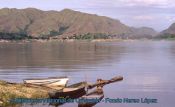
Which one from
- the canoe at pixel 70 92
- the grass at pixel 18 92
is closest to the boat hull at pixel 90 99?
the canoe at pixel 70 92

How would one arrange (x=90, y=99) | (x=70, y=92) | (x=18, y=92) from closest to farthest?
(x=90, y=99), (x=18, y=92), (x=70, y=92)

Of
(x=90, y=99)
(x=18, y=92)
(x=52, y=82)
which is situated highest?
(x=52, y=82)

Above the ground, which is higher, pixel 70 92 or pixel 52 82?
pixel 52 82

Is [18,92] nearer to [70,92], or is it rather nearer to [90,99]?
[70,92]

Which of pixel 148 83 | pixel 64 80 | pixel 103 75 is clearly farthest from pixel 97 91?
pixel 103 75

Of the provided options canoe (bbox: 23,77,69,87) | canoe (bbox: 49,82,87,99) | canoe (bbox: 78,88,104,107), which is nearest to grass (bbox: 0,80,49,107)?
canoe (bbox: 49,82,87,99)

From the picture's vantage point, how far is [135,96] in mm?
42375

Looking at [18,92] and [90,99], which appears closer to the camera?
[90,99]

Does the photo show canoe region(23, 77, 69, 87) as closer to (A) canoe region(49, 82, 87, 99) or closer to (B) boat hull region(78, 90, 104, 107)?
(A) canoe region(49, 82, 87, 99)

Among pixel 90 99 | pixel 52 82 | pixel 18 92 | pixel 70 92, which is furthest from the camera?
pixel 52 82

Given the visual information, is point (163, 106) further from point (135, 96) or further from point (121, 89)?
point (121, 89)

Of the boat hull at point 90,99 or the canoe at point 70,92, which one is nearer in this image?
the boat hull at point 90,99

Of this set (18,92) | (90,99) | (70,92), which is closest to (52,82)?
(70,92)

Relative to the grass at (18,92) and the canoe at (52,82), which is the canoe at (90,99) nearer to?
the grass at (18,92)
